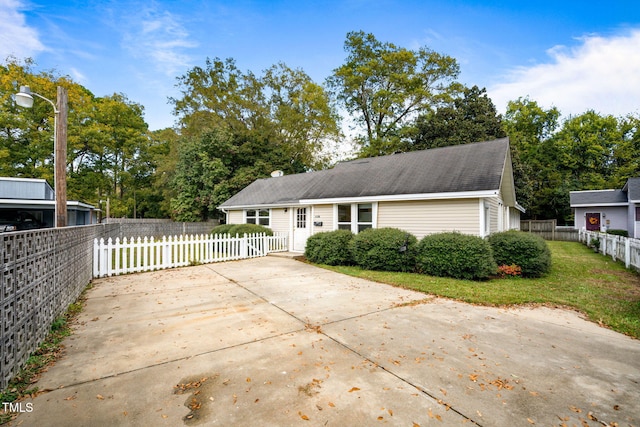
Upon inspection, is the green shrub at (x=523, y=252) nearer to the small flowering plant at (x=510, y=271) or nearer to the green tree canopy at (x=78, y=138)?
the small flowering plant at (x=510, y=271)

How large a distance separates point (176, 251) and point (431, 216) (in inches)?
351

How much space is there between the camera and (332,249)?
10.7 m

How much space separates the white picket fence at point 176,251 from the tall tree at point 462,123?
56.1ft

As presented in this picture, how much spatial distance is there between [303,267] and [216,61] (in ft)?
87.6

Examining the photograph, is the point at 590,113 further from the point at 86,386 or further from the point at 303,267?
the point at 86,386

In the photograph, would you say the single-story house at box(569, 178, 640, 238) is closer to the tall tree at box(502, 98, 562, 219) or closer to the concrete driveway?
the tall tree at box(502, 98, 562, 219)

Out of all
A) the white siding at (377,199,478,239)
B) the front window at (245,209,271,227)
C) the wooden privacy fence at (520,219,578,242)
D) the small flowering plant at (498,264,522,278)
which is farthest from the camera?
the wooden privacy fence at (520,219,578,242)

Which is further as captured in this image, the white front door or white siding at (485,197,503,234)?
the white front door

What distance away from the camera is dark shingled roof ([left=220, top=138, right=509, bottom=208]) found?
9.77m

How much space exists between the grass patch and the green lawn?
21.4 feet

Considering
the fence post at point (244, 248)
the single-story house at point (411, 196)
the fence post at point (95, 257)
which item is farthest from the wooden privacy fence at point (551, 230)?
the fence post at point (95, 257)

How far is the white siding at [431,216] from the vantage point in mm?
9398

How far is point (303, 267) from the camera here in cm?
1019

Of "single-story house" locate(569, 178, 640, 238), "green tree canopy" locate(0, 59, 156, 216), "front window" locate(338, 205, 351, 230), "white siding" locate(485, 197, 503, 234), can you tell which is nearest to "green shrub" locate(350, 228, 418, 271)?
"front window" locate(338, 205, 351, 230)
